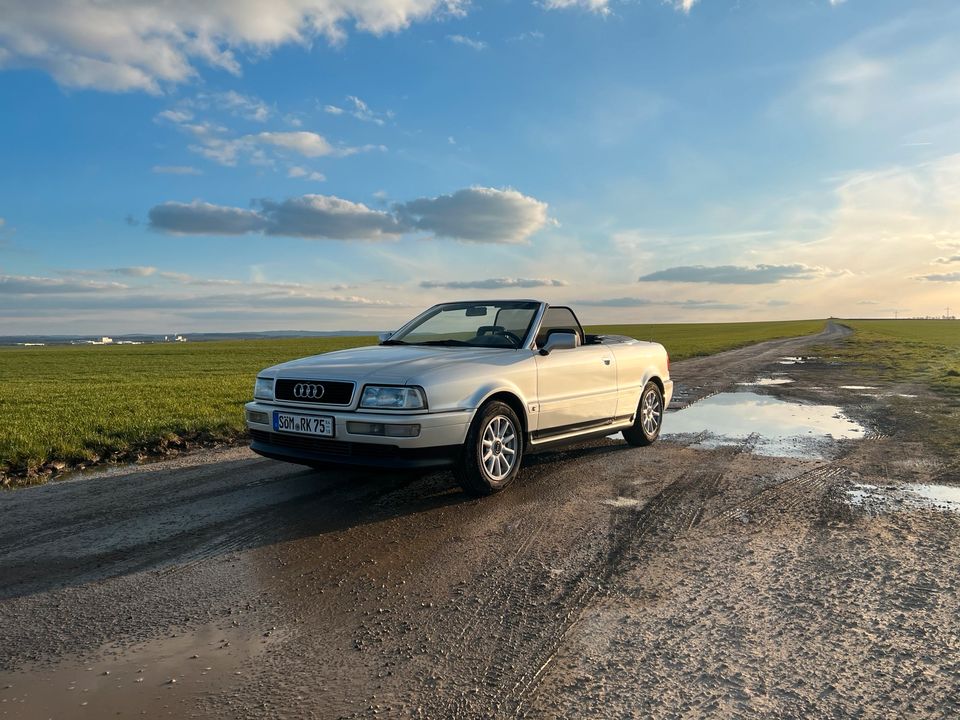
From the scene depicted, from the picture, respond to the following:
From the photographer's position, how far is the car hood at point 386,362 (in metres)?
5.49

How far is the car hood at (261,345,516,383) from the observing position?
5488mm

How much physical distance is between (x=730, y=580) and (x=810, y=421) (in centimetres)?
695

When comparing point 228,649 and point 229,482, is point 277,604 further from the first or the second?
point 229,482

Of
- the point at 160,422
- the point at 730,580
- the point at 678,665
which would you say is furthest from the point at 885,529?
the point at 160,422

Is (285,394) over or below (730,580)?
over

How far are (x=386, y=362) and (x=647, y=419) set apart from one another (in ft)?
11.7

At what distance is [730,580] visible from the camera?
3.83m

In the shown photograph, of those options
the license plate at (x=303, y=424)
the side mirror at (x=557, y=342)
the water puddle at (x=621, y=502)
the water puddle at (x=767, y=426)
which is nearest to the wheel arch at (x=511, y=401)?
the side mirror at (x=557, y=342)

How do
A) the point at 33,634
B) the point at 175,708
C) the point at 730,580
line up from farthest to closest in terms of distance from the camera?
the point at 730,580 → the point at 33,634 → the point at 175,708

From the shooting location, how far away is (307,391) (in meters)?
5.70

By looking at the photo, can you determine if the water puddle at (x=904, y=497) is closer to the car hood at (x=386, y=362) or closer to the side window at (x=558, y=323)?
the side window at (x=558, y=323)

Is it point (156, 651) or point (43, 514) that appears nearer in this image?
point (156, 651)

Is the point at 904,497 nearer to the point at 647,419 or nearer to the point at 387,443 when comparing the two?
the point at 647,419

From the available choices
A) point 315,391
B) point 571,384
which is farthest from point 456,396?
point 571,384
